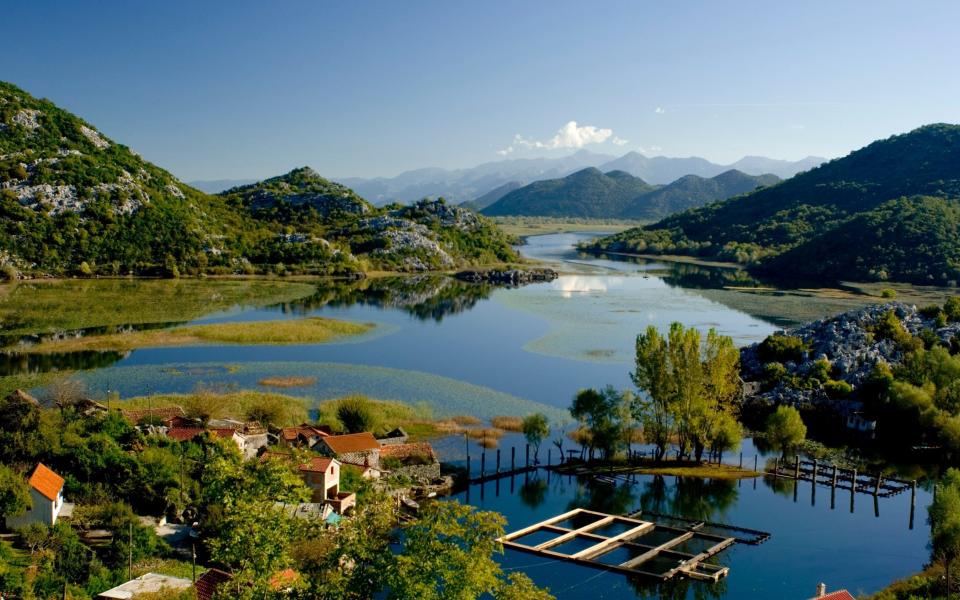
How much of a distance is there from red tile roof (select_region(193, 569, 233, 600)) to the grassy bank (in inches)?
1750

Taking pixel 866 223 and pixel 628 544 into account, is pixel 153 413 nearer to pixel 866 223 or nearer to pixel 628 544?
pixel 628 544

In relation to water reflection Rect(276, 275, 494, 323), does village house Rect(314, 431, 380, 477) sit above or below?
below

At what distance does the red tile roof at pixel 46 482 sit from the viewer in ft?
88.4

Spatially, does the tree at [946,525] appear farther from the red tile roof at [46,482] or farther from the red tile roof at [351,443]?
the red tile roof at [46,482]

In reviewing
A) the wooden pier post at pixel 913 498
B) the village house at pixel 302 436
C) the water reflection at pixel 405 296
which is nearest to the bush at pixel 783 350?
the wooden pier post at pixel 913 498

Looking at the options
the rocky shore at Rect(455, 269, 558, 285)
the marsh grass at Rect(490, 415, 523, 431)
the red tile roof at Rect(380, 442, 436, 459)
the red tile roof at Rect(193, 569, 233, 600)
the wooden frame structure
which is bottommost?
the wooden frame structure

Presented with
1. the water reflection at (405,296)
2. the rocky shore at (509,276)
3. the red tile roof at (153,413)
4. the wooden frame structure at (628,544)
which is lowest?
the wooden frame structure at (628,544)

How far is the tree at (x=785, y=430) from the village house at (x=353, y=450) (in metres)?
21.7

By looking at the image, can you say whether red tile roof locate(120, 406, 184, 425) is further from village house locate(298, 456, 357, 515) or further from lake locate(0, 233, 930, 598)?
village house locate(298, 456, 357, 515)

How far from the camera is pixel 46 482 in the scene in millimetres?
27734

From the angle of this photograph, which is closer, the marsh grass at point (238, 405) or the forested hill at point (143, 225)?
the marsh grass at point (238, 405)

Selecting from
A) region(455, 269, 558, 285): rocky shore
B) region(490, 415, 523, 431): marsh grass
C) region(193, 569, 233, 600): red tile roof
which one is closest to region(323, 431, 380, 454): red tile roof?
region(490, 415, 523, 431): marsh grass

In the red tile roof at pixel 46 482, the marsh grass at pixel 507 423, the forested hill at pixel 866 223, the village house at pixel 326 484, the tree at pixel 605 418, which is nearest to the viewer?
the red tile roof at pixel 46 482

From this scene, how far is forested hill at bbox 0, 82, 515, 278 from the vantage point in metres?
109
